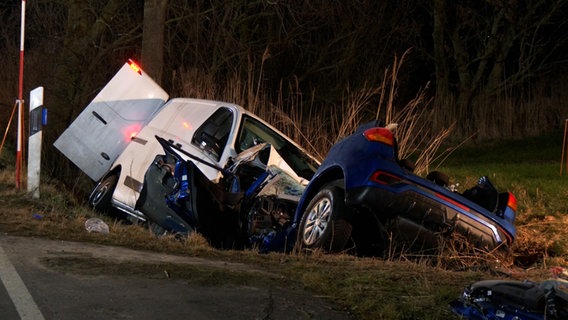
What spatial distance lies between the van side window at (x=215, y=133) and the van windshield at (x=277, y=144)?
0.18 metres

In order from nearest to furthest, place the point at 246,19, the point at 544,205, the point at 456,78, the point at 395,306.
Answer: the point at 395,306 < the point at 544,205 < the point at 246,19 < the point at 456,78

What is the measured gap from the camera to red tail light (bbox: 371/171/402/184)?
22.1ft

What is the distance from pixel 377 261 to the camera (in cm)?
675

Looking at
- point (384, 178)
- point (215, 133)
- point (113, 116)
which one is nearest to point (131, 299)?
point (384, 178)

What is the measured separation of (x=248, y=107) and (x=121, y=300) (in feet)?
29.5

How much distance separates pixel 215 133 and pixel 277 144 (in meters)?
0.75

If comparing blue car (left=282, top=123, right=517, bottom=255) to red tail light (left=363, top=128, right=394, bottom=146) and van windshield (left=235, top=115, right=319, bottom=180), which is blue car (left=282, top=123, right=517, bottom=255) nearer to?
red tail light (left=363, top=128, right=394, bottom=146)

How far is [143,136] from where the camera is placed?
9.69 m

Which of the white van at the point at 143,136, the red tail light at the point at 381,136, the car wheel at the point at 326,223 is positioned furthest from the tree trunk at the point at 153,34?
the red tail light at the point at 381,136

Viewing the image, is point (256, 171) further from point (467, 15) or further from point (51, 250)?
point (467, 15)

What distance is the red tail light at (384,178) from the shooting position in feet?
22.1

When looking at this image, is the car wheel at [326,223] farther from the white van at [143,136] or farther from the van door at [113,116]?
the van door at [113,116]

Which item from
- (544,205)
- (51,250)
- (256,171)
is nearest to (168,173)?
(256,171)

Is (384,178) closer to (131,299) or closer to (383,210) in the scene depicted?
(383,210)
